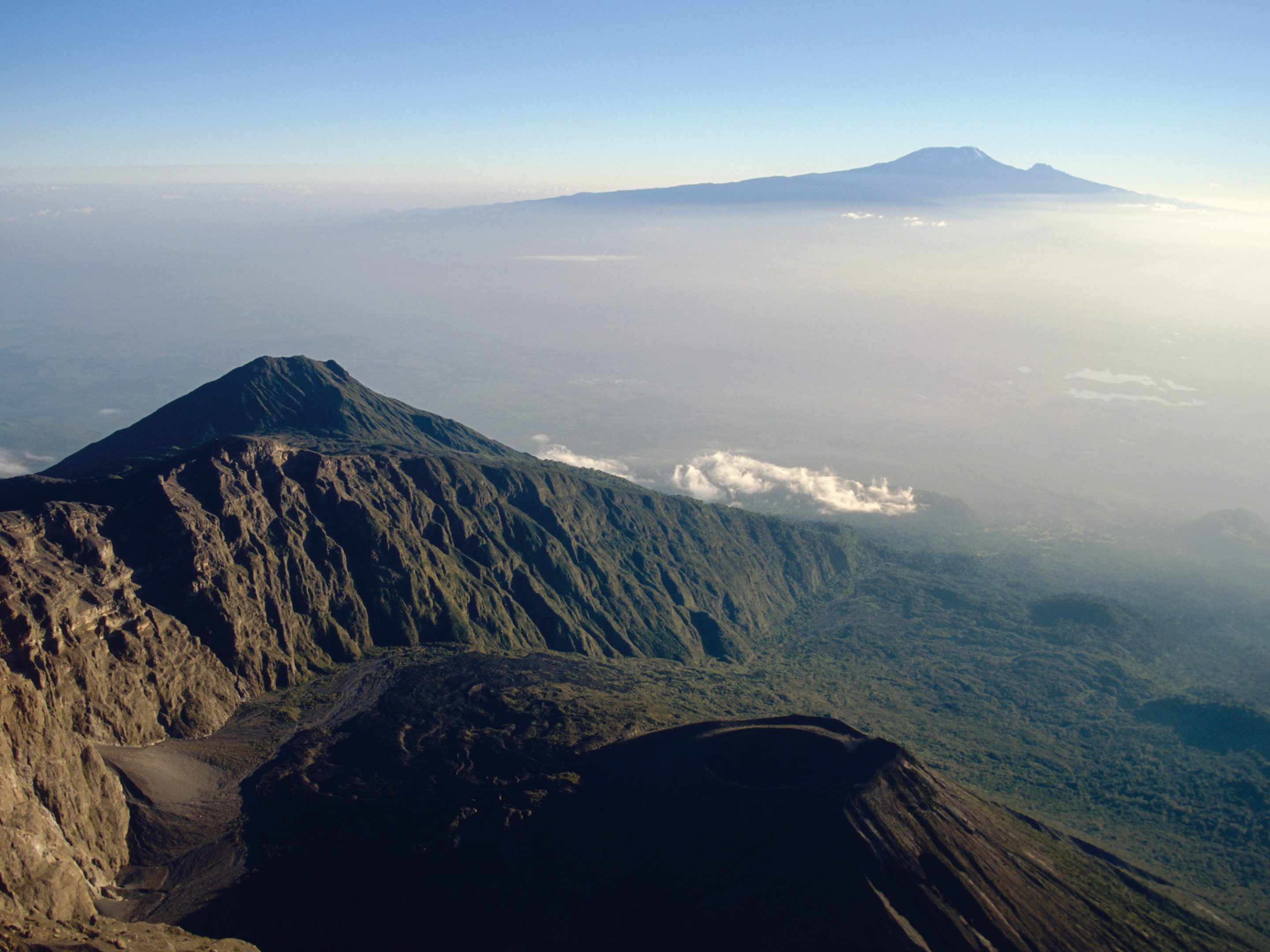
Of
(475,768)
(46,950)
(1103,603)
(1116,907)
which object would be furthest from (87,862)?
(1103,603)

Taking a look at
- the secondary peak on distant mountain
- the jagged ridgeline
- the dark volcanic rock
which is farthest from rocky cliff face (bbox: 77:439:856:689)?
the dark volcanic rock

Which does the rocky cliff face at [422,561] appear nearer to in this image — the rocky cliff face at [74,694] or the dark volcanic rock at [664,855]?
the rocky cliff face at [74,694]

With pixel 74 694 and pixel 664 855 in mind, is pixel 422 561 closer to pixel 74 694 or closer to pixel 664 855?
pixel 74 694

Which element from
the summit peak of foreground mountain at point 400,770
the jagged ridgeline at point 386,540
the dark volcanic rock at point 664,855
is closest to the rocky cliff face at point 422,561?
the jagged ridgeline at point 386,540

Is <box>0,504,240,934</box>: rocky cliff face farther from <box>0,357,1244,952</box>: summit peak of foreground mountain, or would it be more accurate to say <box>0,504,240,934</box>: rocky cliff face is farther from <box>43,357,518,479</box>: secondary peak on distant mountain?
<box>43,357,518,479</box>: secondary peak on distant mountain

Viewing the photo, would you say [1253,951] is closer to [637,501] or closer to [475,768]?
[475,768]
